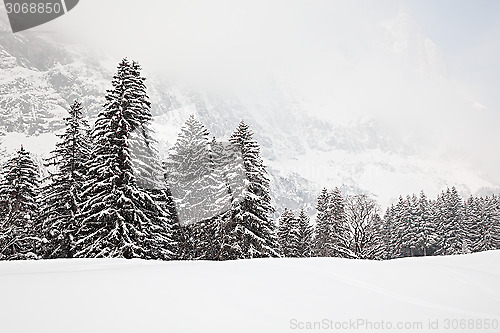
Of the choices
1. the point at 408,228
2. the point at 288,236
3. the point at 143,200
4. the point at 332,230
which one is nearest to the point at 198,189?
the point at 143,200

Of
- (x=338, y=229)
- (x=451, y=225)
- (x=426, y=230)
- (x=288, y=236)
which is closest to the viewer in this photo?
(x=338, y=229)

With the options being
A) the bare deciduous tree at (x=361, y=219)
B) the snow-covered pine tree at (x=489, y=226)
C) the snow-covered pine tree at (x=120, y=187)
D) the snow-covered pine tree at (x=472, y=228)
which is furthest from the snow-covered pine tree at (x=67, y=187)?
the snow-covered pine tree at (x=489, y=226)

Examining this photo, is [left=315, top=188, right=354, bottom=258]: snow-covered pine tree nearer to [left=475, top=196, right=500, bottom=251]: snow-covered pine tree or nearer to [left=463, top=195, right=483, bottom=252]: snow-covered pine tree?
[left=463, top=195, right=483, bottom=252]: snow-covered pine tree

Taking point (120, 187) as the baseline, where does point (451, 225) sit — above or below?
below

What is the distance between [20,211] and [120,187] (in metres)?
11.7

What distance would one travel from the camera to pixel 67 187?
19.5m

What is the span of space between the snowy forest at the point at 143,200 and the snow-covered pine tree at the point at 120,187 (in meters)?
0.05

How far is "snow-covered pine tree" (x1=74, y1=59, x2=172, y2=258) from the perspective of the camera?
15.3 metres

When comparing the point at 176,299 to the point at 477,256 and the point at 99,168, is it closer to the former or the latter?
the point at 477,256

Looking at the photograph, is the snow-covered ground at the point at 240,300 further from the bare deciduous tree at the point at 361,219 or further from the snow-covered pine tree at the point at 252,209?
the bare deciduous tree at the point at 361,219

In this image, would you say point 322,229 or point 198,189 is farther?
point 322,229

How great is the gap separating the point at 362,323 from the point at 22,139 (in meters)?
213

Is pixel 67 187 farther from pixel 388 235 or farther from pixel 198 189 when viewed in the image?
pixel 388 235

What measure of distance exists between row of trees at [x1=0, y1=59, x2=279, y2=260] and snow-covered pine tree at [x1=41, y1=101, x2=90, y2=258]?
0.06m
